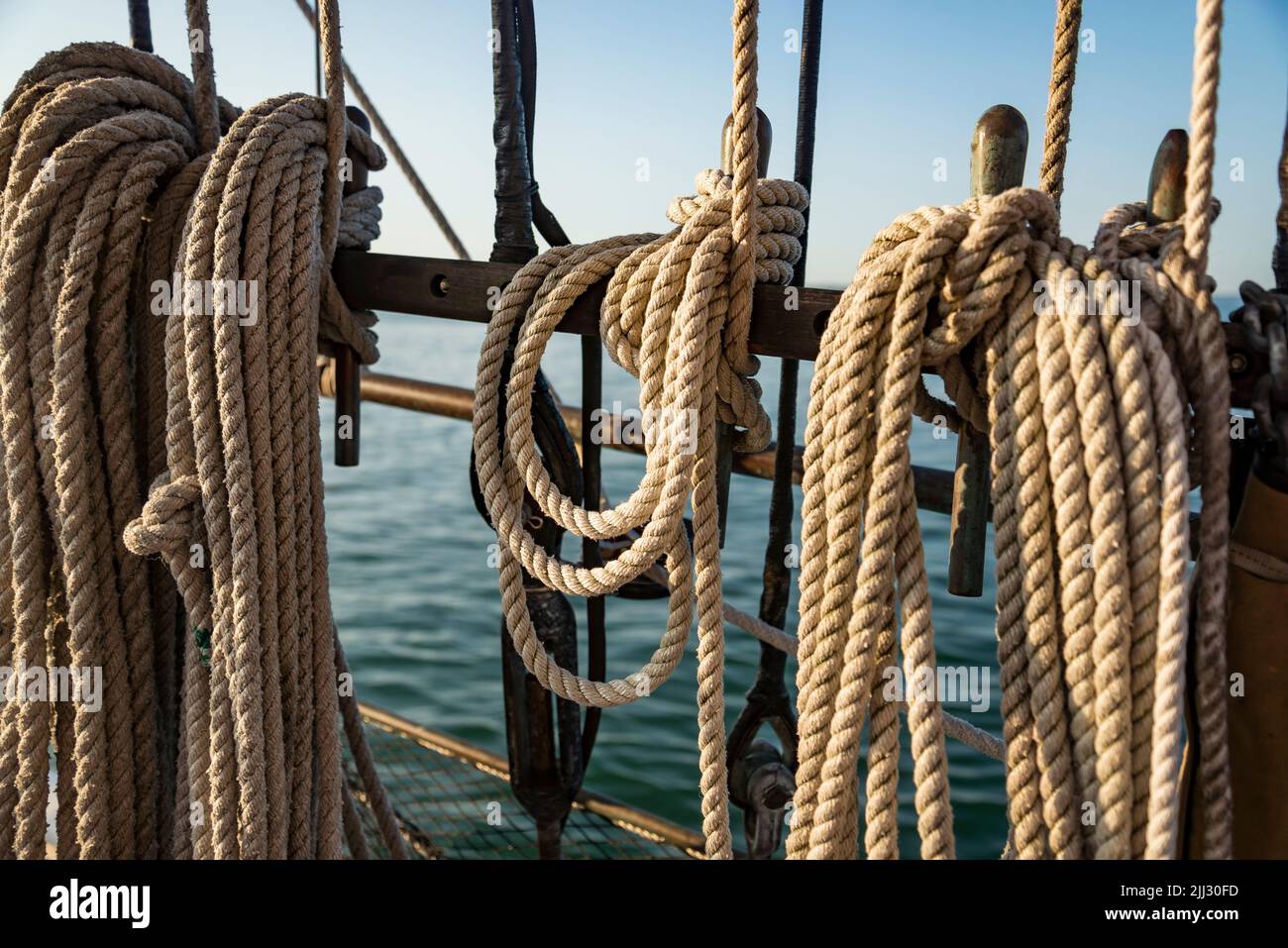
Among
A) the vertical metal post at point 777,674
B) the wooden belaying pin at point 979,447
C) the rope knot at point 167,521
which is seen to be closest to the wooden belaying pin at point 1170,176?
the wooden belaying pin at point 979,447

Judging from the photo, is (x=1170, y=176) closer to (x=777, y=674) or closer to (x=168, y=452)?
(x=777, y=674)

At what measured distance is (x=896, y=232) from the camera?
49.9 inches

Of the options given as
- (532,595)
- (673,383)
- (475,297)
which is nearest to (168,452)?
(475,297)

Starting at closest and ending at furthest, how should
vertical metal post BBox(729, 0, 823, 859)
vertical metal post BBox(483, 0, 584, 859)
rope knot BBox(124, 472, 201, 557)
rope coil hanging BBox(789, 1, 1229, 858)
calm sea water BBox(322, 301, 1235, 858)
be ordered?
rope coil hanging BBox(789, 1, 1229, 858)
rope knot BBox(124, 472, 201, 557)
vertical metal post BBox(483, 0, 584, 859)
vertical metal post BBox(729, 0, 823, 859)
calm sea water BBox(322, 301, 1235, 858)

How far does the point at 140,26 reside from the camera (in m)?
2.01

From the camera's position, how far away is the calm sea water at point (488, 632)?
4.61m

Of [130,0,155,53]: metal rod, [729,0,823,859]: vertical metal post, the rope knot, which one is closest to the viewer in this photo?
the rope knot

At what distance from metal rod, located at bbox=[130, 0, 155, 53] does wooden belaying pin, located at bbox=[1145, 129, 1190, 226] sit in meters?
1.76

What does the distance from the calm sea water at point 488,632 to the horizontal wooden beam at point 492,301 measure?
843mm

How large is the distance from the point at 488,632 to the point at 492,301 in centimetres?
551

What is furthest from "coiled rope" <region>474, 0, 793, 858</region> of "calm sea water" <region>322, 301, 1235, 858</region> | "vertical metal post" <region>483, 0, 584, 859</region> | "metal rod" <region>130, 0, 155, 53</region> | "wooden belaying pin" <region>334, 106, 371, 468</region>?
"metal rod" <region>130, 0, 155, 53</region>

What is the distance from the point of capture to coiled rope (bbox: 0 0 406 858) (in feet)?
5.10

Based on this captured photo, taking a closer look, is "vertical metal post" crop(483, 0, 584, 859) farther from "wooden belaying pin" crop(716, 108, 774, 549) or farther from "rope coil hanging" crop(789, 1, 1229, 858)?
"rope coil hanging" crop(789, 1, 1229, 858)
